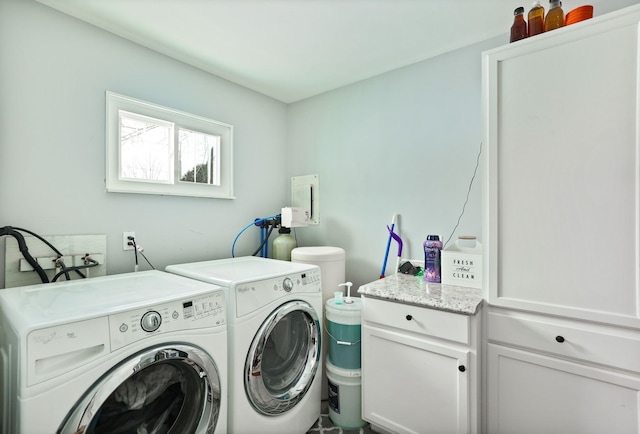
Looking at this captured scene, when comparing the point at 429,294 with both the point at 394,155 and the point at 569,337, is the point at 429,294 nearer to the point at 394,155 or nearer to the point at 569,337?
the point at 569,337

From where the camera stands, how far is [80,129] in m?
1.64

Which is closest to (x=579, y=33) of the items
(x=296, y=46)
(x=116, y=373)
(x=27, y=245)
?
(x=296, y=46)

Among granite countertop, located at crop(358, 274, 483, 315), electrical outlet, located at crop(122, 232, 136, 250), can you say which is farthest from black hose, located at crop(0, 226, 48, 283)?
granite countertop, located at crop(358, 274, 483, 315)

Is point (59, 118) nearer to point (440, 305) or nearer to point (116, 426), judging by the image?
point (116, 426)

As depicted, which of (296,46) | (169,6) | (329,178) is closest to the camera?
(169,6)

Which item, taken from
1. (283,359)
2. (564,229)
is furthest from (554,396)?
(283,359)

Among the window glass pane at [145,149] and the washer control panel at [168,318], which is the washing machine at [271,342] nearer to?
the washer control panel at [168,318]

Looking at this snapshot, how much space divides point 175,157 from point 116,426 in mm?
1605

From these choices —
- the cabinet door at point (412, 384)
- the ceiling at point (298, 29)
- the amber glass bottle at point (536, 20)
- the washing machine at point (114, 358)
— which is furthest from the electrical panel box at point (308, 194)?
the amber glass bottle at point (536, 20)

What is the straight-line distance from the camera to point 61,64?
5.16 feet

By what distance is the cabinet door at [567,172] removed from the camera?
1097mm

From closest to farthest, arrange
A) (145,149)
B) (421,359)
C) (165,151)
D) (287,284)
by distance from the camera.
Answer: (421,359) < (287,284) < (145,149) < (165,151)

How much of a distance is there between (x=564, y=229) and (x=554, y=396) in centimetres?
71

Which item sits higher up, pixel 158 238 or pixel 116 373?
pixel 158 238
